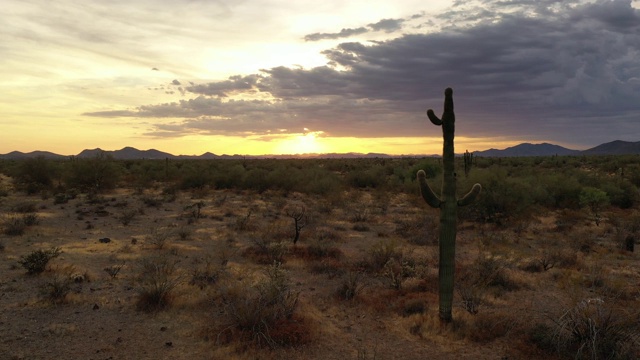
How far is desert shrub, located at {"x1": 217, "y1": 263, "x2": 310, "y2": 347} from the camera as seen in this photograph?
6848 mm

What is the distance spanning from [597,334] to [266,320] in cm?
534

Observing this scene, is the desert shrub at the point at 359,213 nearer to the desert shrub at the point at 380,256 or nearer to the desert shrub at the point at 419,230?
the desert shrub at the point at 419,230

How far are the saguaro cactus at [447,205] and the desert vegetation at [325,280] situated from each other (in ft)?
1.91

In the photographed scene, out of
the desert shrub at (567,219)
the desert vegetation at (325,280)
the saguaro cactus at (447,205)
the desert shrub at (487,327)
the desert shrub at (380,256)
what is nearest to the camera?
the desert vegetation at (325,280)

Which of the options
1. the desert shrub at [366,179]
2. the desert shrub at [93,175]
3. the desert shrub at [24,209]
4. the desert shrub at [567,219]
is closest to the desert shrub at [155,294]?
the desert shrub at [24,209]

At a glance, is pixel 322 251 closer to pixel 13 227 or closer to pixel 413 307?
pixel 413 307

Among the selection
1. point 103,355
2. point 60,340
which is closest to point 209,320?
point 103,355

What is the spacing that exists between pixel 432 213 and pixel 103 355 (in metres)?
16.2

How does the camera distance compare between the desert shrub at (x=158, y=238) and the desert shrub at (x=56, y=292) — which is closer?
the desert shrub at (x=56, y=292)

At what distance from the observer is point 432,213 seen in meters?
19.8

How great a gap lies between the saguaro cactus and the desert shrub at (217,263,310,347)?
2752mm

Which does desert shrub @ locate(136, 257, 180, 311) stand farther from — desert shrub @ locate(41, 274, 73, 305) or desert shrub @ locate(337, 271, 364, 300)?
desert shrub @ locate(337, 271, 364, 300)

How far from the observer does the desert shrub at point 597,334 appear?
5.90 m

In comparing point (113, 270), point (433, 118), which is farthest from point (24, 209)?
point (433, 118)
